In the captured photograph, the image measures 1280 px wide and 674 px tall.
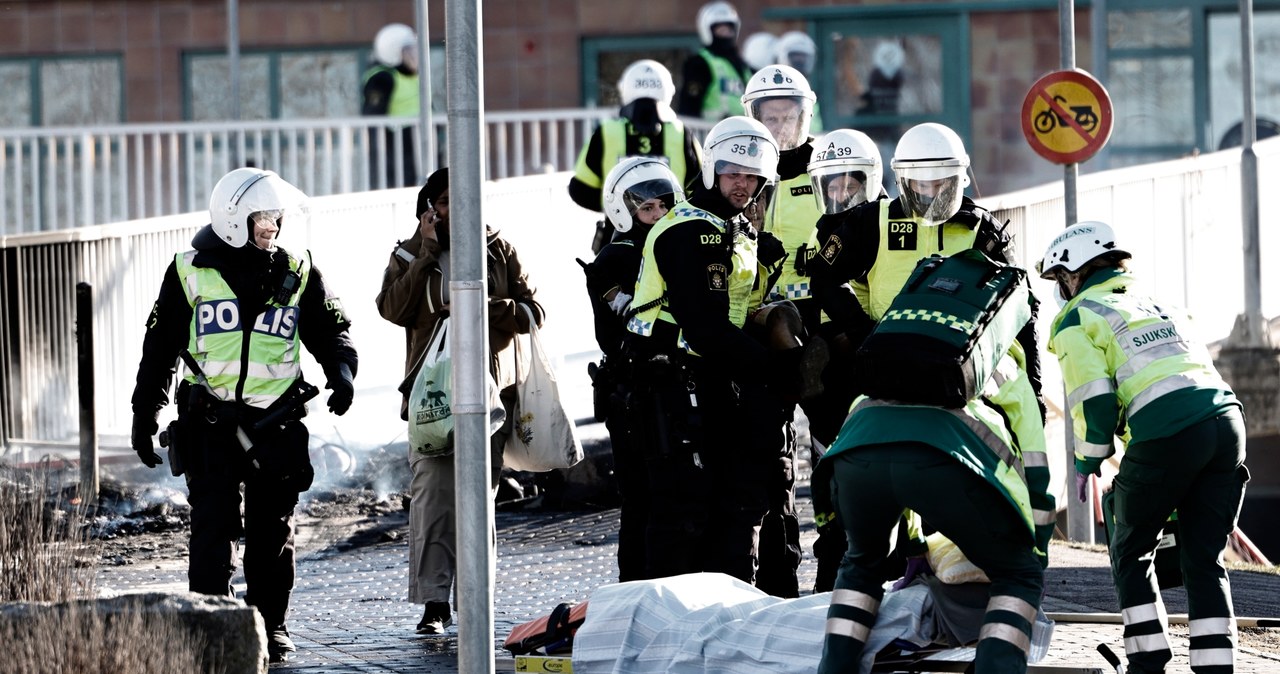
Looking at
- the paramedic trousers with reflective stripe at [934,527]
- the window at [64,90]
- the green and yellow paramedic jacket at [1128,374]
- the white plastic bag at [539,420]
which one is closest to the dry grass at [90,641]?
the paramedic trousers with reflective stripe at [934,527]

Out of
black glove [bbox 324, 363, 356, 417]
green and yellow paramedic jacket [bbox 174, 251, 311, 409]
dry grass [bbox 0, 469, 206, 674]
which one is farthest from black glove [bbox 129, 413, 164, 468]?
dry grass [bbox 0, 469, 206, 674]

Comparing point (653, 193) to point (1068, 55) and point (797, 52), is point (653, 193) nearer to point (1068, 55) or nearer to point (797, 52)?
point (1068, 55)

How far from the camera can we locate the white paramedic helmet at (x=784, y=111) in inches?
367

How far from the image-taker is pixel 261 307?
801cm

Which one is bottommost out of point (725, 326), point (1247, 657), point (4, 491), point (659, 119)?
point (1247, 657)

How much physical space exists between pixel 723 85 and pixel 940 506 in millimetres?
11142

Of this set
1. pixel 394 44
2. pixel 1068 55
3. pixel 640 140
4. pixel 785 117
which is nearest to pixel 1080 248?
pixel 785 117

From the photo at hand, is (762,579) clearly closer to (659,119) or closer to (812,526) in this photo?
(812,526)

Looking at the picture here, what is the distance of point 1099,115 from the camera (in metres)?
11.5

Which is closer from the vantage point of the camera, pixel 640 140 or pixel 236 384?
pixel 236 384

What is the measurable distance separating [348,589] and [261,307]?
7.30 feet

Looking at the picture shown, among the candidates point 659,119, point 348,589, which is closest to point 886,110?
point 659,119

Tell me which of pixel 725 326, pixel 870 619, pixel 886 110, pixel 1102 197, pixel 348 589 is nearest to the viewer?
pixel 870 619

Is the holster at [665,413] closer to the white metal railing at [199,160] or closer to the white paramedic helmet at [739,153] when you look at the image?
the white paramedic helmet at [739,153]
